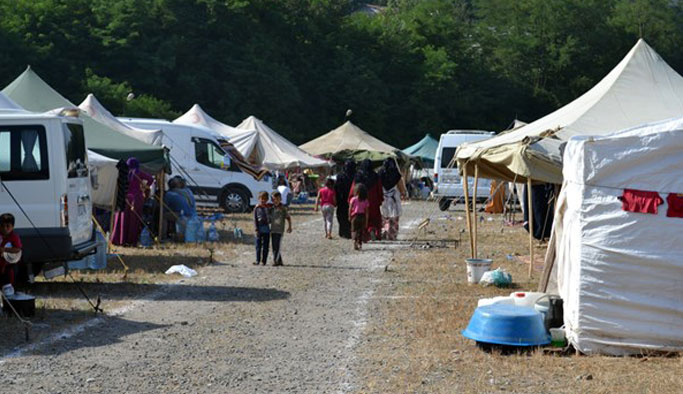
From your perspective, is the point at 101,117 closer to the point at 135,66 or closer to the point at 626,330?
the point at 626,330

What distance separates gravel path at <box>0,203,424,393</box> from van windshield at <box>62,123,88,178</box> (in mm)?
1818

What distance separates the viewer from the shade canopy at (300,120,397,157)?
145 feet

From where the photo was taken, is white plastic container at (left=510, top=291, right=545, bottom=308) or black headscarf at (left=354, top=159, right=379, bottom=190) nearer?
white plastic container at (left=510, top=291, right=545, bottom=308)

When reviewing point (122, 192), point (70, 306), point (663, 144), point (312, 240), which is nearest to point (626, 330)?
point (663, 144)

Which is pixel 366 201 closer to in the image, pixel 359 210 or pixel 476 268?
pixel 359 210

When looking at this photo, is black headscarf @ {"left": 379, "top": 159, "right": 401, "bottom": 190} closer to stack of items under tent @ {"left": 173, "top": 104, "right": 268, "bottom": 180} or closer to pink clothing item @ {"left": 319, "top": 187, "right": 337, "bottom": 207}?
pink clothing item @ {"left": 319, "top": 187, "right": 337, "bottom": 207}

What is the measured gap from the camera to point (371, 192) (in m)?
20.1

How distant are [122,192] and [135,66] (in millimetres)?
43112

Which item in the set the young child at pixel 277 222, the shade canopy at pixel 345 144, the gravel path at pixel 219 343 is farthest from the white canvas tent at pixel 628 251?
the shade canopy at pixel 345 144

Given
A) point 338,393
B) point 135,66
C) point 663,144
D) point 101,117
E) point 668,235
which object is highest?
point 135,66

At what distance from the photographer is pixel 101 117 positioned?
23.0 meters

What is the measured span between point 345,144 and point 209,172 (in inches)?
609

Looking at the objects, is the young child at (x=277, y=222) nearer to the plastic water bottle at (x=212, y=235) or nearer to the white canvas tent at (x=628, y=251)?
the plastic water bottle at (x=212, y=235)

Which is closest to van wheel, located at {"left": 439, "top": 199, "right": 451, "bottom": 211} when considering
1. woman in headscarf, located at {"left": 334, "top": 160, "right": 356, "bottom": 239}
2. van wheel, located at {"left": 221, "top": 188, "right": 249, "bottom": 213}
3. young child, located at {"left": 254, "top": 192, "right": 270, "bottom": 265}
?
van wheel, located at {"left": 221, "top": 188, "right": 249, "bottom": 213}
